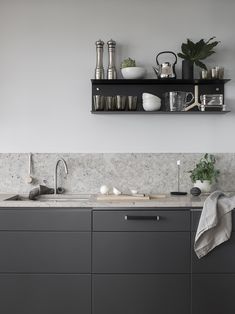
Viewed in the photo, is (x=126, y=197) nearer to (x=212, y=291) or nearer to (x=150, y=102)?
(x=150, y=102)

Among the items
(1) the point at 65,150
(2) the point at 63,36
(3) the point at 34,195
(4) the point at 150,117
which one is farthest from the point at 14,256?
(2) the point at 63,36

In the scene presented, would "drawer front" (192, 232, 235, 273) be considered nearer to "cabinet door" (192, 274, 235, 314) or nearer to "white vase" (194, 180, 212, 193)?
"cabinet door" (192, 274, 235, 314)

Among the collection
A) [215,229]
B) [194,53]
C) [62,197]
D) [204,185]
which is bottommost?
[215,229]

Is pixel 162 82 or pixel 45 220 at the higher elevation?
pixel 162 82

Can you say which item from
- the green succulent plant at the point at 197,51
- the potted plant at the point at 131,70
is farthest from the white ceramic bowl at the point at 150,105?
the green succulent plant at the point at 197,51

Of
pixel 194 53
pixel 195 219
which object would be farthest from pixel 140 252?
pixel 194 53

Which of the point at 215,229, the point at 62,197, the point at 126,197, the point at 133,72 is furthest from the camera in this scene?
the point at 62,197

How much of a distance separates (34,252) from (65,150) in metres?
0.94

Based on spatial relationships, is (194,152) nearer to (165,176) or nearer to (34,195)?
(165,176)

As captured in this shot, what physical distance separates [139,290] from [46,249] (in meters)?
0.66

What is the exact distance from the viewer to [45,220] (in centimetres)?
262

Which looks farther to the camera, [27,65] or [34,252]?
[27,65]

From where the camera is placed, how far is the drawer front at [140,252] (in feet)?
8.59

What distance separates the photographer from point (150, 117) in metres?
3.27
